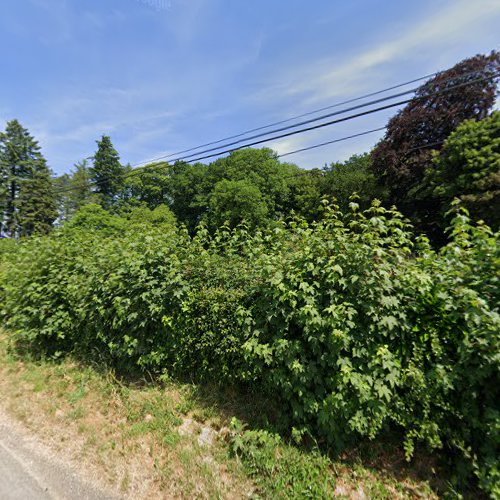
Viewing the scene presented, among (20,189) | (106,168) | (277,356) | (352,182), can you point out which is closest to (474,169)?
(352,182)

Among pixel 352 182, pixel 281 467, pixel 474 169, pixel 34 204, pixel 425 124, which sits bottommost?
pixel 281 467

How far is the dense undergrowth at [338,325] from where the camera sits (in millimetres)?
1902

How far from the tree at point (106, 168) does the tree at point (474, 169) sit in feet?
108

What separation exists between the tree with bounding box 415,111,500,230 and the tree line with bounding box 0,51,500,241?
0.05m

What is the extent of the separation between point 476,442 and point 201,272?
9.29 feet

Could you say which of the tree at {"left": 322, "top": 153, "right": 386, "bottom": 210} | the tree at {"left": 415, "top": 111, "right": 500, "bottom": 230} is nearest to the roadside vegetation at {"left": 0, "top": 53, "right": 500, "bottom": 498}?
the tree at {"left": 415, "top": 111, "right": 500, "bottom": 230}

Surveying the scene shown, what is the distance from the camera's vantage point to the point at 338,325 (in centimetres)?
215

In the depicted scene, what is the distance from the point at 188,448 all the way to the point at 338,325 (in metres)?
1.81

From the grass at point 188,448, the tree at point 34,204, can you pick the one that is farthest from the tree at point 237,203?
Answer: the tree at point 34,204

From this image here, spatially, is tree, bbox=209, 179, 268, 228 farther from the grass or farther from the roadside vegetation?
the grass

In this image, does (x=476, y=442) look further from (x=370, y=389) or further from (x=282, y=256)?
(x=282, y=256)

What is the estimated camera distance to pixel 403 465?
2.18 metres

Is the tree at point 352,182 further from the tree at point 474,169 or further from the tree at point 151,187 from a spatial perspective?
the tree at point 151,187

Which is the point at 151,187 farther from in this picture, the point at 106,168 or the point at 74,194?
the point at 74,194
